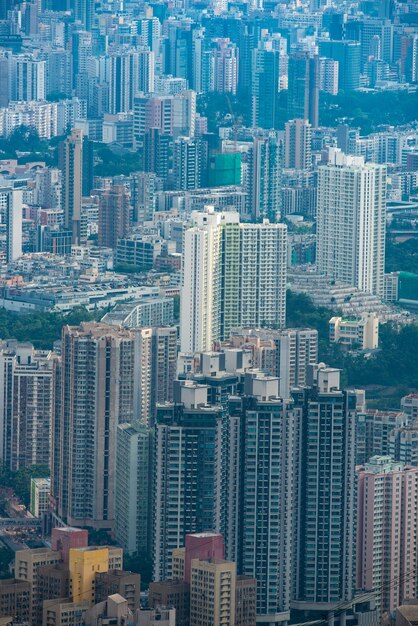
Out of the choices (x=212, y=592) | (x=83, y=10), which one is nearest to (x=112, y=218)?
(x=212, y=592)

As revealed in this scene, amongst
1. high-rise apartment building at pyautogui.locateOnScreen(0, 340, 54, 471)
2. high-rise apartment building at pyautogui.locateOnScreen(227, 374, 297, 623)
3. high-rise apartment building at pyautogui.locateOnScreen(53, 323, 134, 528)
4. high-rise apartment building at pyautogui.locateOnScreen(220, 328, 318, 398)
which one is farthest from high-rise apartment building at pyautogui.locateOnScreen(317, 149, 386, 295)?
high-rise apartment building at pyautogui.locateOnScreen(227, 374, 297, 623)

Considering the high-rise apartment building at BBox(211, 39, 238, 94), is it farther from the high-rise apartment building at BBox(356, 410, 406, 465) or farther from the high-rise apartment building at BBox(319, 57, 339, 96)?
the high-rise apartment building at BBox(356, 410, 406, 465)

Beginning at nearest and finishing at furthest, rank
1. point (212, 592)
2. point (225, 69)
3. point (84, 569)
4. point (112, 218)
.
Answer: point (212, 592) < point (84, 569) < point (112, 218) < point (225, 69)

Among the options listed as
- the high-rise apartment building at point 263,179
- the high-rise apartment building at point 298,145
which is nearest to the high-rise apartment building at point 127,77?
the high-rise apartment building at point 298,145

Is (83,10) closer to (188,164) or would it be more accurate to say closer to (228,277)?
(188,164)

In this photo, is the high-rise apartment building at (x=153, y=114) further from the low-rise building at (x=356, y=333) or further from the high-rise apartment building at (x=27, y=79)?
the low-rise building at (x=356, y=333)

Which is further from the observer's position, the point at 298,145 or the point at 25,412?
the point at 298,145
